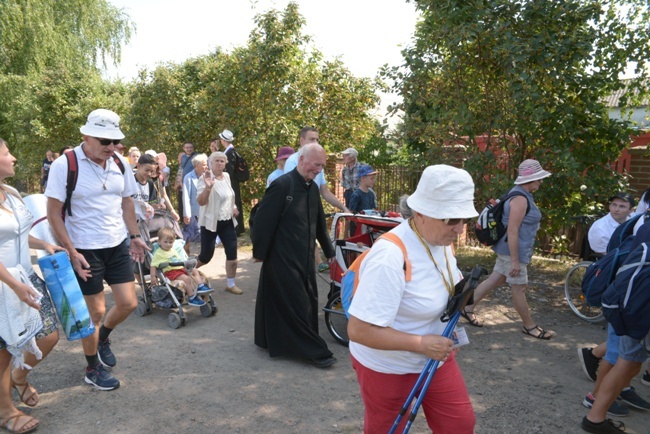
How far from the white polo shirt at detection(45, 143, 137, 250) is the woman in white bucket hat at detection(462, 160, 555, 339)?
3.75 m

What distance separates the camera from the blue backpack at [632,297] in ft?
10.4

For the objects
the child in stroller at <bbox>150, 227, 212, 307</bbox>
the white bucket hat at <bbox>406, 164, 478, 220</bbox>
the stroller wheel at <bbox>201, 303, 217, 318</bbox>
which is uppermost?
the white bucket hat at <bbox>406, 164, 478, 220</bbox>

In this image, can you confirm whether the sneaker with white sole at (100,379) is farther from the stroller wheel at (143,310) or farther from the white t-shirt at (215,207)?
the white t-shirt at (215,207)

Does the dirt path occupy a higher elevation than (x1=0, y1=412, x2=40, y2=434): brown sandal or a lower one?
lower

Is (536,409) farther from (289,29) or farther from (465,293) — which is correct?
(289,29)

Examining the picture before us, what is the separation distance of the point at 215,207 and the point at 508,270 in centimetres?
364

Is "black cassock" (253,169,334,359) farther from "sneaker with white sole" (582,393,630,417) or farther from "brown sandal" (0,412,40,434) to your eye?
"sneaker with white sole" (582,393,630,417)

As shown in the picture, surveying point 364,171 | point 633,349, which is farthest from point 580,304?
point 364,171

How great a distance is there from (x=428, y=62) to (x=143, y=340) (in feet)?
18.5

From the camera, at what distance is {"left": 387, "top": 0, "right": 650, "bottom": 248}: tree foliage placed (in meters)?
7.22

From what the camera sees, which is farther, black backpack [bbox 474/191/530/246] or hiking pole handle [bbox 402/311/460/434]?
black backpack [bbox 474/191/530/246]

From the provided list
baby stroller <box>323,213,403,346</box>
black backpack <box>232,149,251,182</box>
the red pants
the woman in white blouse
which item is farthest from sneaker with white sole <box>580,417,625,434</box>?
black backpack <box>232,149,251,182</box>

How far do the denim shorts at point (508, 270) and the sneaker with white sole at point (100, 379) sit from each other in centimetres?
391

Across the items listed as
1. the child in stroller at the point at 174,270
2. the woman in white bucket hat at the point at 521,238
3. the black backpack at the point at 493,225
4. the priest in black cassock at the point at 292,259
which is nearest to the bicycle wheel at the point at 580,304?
the woman in white bucket hat at the point at 521,238
